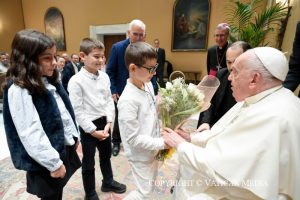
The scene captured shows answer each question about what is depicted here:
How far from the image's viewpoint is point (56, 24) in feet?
30.3

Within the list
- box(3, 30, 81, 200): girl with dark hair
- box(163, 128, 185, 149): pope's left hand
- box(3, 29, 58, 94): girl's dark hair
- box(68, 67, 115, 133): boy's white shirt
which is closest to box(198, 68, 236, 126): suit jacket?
box(163, 128, 185, 149): pope's left hand

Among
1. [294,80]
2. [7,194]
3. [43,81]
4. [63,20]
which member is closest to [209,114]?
[294,80]

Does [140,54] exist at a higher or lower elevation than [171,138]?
higher

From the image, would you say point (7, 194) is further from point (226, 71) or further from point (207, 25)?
point (207, 25)

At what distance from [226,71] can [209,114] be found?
45cm

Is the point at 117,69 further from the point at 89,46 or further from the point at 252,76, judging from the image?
the point at 252,76

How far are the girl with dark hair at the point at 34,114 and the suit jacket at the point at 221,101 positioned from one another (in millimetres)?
1333

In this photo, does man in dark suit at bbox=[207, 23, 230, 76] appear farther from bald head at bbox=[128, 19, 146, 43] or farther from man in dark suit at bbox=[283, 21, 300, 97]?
man in dark suit at bbox=[283, 21, 300, 97]

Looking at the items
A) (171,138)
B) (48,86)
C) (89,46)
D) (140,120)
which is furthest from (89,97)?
(171,138)

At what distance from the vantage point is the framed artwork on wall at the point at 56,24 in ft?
29.8

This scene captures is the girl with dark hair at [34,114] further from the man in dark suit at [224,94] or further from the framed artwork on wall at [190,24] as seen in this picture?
the framed artwork on wall at [190,24]

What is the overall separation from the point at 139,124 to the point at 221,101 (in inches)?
36.3

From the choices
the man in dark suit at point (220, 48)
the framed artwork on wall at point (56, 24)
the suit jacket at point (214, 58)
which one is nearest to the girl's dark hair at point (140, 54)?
the man in dark suit at point (220, 48)

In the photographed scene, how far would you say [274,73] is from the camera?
3.17 feet
